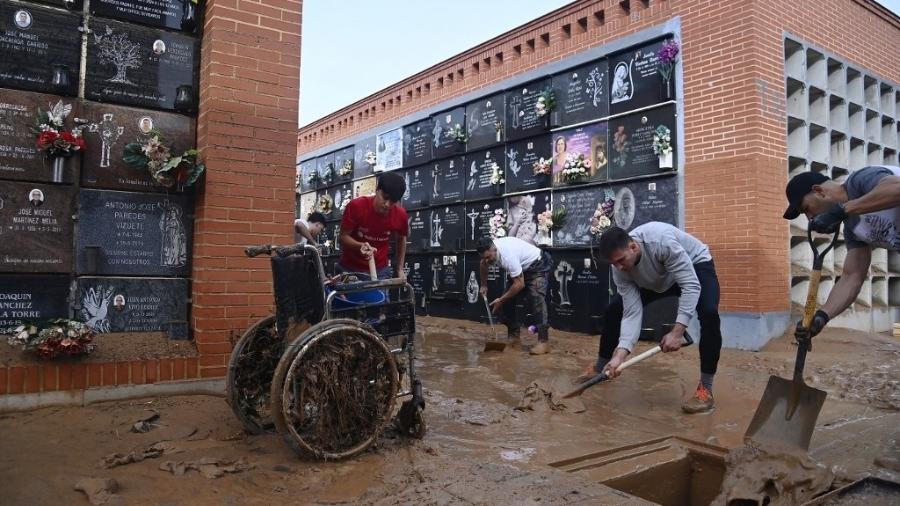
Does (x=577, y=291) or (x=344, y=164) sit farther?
(x=344, y=164)

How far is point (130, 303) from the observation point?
3650mm

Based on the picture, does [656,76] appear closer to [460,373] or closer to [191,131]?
[460,373]

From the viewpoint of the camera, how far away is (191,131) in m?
3.86

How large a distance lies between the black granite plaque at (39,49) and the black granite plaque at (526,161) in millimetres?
5763

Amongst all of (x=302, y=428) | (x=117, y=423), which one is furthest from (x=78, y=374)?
(x=302, y=428)

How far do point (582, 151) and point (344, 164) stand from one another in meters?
6.89

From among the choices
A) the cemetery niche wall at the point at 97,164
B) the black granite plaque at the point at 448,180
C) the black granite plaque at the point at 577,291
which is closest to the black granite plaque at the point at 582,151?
the black granite plaque at the point at 577,291

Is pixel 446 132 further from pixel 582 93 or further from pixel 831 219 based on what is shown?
pixel 831 219

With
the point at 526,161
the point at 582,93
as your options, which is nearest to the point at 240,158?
the point at 582,93

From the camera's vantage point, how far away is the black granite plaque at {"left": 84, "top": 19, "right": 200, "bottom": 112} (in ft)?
11.7

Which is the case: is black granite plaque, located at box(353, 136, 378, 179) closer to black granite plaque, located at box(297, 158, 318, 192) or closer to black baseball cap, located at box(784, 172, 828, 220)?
Result: black granite plaque, located at box(297, 158, 318, 192)

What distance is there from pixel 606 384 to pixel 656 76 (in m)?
3.91

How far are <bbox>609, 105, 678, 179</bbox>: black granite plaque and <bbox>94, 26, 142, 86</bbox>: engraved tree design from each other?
17.2 feet

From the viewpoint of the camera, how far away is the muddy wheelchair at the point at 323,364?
255 centimetres
